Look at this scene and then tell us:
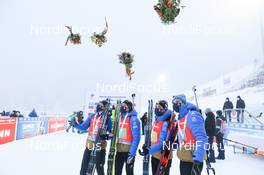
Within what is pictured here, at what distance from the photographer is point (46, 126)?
2058 cm

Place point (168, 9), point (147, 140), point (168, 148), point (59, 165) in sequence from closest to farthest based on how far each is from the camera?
1. point (168, 148)
2. point (168, 9)
3. point (147, 140)
4. point (59, 165)

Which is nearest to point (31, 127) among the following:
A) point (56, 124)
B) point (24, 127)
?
point (24, 127)

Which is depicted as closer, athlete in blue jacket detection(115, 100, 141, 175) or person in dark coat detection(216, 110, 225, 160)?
athlete in blue jacket detection(115, 100, 141, 175)

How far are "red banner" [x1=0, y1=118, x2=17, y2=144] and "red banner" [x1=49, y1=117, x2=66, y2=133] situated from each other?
7.51m

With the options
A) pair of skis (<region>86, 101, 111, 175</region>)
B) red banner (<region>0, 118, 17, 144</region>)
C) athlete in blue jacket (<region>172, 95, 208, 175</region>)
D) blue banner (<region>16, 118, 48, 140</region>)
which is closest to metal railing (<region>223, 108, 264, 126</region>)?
pair of skis (<region>86, 101, 111, 175</region>)

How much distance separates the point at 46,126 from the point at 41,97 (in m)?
76.1

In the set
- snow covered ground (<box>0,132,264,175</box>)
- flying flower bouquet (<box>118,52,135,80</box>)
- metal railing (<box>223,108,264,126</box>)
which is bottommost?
snow covered ground (<box>0,132,264,175</box>)

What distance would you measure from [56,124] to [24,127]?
26.1ft

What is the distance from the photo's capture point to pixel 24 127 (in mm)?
15898

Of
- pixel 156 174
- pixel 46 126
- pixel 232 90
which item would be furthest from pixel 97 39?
pixel 232 90

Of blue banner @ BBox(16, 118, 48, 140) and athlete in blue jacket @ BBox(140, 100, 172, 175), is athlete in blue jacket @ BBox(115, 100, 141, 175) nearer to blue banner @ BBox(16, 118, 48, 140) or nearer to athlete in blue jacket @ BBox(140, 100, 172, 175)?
athlete in blue jacket @ BBox(140, 100, 172, 175)

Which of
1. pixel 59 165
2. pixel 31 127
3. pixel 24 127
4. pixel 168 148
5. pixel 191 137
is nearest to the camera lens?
pixel 191 137

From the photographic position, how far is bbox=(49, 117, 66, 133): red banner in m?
22.0

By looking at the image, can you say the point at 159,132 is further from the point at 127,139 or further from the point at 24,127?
the point at 24,127
